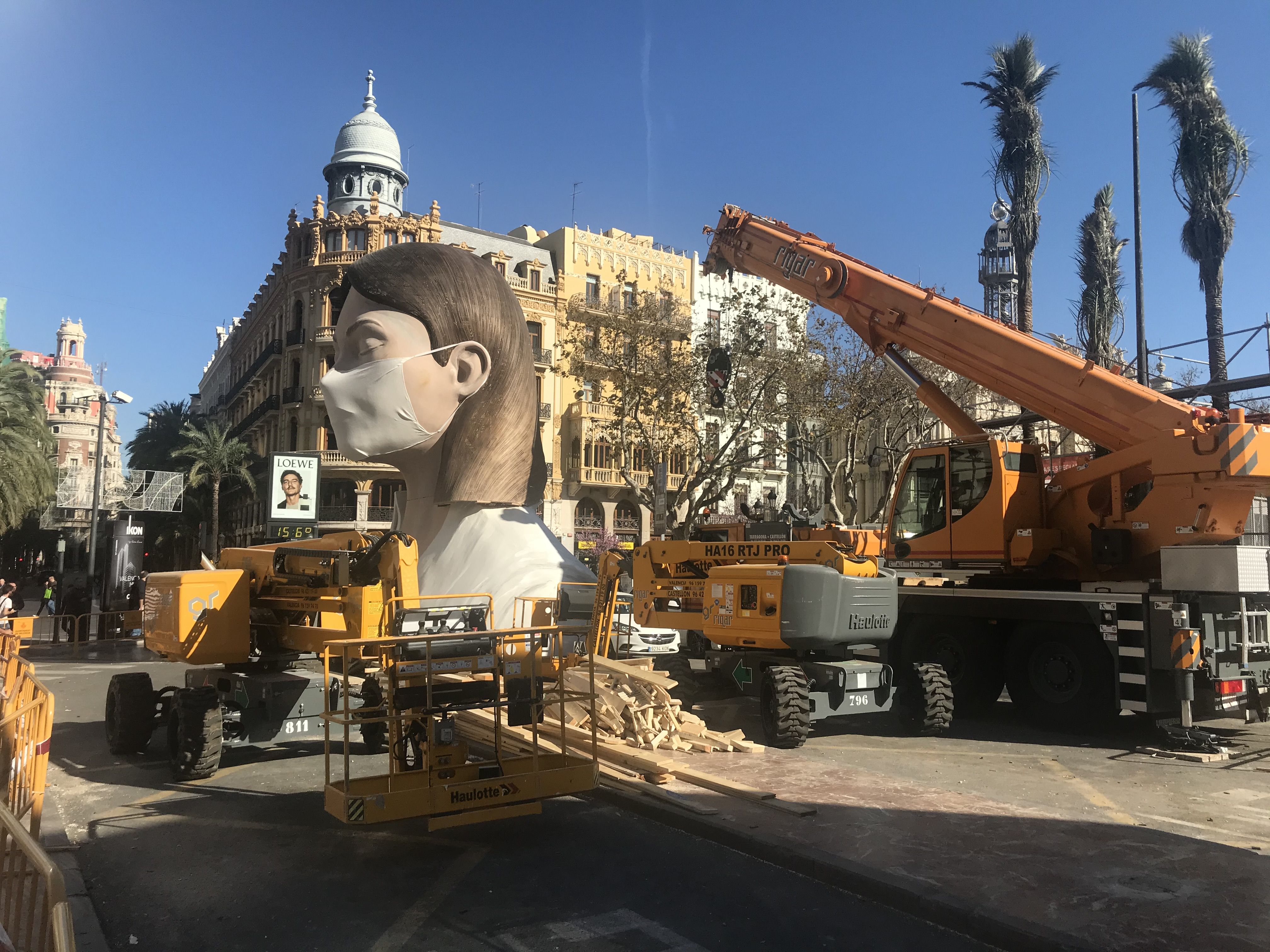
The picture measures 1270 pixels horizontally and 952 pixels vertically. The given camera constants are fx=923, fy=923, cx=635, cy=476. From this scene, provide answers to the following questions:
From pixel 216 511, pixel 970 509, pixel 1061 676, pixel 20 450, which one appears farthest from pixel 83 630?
pixel 1061 676

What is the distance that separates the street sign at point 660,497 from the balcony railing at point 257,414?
27.1 metres

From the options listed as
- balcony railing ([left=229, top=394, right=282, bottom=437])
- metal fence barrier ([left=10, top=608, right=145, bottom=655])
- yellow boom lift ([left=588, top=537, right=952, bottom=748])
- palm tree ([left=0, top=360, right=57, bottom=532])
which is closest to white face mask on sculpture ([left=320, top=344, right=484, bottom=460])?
yellow boom lift ([left=588, top=537, right=952, bottom=748])

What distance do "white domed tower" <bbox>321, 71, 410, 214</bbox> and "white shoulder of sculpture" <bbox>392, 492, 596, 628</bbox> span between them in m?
30.0

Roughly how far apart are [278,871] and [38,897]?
2943mm

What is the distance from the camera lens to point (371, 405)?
50.8 feet

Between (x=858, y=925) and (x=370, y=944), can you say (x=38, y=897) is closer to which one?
(x=370, y=944)

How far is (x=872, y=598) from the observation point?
35.9 feet

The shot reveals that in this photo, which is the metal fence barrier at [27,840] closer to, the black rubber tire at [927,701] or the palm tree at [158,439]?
the black rubber tire at [927,701]

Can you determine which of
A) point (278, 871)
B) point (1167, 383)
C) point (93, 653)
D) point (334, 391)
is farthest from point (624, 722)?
point (1167, 383)

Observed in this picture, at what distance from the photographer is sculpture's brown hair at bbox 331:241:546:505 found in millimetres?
15836

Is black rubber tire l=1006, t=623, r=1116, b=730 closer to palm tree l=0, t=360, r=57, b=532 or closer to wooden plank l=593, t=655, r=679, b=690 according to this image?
wooden plank l=593, t=655, r=679, b=690

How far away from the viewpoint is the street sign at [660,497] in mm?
24000

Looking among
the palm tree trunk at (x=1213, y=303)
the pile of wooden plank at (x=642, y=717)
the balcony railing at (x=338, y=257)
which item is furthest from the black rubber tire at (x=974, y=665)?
the balcony railing at (x=338, y=257)

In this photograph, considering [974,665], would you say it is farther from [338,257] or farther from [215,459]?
[215,459]
